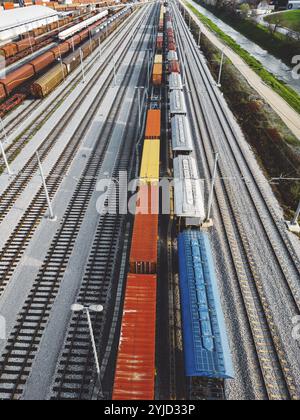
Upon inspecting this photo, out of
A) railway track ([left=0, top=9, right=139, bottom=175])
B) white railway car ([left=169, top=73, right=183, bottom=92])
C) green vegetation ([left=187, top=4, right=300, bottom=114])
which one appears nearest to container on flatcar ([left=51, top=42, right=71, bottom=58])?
railway track ([left=0, top=9, right=139, bottom=175])

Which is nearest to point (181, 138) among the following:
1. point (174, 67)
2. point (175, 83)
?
point (175, 83)

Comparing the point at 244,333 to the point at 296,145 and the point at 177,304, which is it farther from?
the point at 296,145

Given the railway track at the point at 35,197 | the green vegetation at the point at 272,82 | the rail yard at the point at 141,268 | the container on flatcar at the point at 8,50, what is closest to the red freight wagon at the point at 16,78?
the rail yard at the point at 141,268

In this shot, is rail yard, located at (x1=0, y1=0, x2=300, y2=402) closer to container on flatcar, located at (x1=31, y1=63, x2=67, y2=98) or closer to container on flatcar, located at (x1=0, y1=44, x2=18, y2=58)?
container on flatcar, located at (x1=31, y1=63, x2=67, y2=98)

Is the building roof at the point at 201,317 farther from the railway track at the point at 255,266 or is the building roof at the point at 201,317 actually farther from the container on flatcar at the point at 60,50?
the container on flatcar at the point at 60,50
